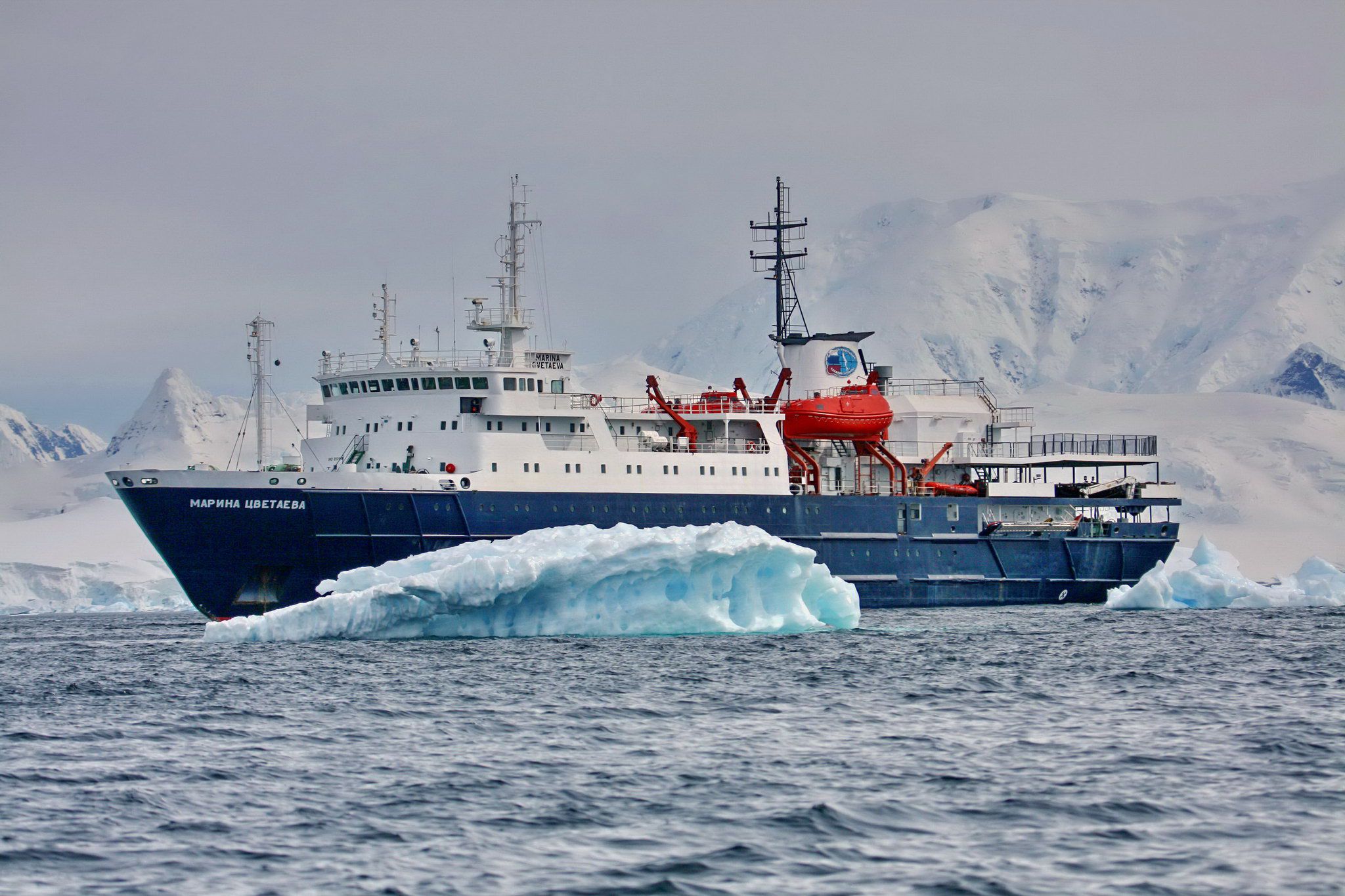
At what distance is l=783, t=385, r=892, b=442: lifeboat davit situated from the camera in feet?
162

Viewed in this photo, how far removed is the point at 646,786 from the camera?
55.4ft

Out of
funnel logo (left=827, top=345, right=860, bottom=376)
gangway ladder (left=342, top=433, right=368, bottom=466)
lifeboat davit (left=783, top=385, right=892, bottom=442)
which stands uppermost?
funnel logo (left=827, top=345, right=860, bottom=376)

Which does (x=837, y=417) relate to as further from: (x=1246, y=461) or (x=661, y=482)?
(x=1246, y=461)

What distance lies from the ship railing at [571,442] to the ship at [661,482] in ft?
0.18

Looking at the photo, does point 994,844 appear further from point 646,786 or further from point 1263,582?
point 1263,582

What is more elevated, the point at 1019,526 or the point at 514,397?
the point at 514,397

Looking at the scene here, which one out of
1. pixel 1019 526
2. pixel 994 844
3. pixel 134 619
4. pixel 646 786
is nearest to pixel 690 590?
pixel 646 786

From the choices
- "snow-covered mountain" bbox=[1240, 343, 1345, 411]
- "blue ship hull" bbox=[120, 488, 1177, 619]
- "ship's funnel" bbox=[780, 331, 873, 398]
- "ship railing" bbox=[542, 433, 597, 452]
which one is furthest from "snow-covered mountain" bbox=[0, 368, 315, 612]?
"snow-covered mountain" bbox=[1240, 343, 1345, 411]

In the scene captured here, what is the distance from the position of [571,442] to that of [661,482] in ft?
8.56

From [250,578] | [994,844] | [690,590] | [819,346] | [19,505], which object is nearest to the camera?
[994,844]

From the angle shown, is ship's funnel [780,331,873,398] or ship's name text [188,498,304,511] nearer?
ship's name text [188,498,304,511]

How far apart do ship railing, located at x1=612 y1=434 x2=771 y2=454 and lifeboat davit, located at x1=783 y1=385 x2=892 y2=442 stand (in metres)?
2.09

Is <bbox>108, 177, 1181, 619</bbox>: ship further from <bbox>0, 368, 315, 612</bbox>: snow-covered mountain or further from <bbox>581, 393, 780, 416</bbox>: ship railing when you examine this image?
<bbox>0, 368, 315, 612</bbox>: snow-covered mountain

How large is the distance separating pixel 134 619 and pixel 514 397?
2093cm
